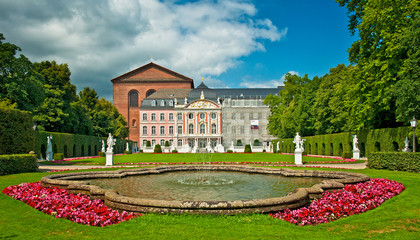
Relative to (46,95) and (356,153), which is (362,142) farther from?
(46,95)

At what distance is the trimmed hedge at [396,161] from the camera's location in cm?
1367

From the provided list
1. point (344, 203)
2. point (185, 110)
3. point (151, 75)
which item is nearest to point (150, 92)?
point (151, 75)

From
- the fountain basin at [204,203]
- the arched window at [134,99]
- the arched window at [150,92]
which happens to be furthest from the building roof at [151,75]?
the fountain basin at [204,203]

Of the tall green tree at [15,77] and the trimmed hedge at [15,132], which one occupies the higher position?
the tall green tree at [15,77]

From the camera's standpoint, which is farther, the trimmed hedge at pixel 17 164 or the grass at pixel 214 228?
the trimmed hedge at pixel 17 164

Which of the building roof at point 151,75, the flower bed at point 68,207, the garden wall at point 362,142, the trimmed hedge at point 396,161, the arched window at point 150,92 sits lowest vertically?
the flower bed at point 68,207

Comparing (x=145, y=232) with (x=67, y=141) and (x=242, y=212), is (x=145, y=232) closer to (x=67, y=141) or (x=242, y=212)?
(x=242, y=212)

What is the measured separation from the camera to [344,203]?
693 cm

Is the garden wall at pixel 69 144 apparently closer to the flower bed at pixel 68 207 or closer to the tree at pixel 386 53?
the flower bed at pixel 68 207

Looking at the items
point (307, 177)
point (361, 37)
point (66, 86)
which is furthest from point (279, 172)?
point (66, 86)

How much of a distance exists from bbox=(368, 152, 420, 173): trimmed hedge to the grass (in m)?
8.56

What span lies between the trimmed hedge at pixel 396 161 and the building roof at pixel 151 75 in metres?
62.3

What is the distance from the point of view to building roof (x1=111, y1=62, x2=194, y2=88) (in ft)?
245

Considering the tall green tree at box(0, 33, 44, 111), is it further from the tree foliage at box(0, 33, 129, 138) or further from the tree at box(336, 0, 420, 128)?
the tree at box(336, 0, 420, 128)
